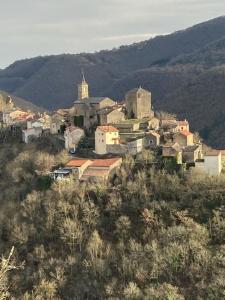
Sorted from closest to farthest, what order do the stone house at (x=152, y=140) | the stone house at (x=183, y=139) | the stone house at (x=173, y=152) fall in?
the stone house at (x=173, y=152), the stone house at (x=183, y=139), the stone house at (x=152, y=140)

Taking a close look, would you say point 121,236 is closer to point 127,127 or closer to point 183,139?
point 183,139

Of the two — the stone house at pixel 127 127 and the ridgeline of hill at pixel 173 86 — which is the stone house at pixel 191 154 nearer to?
the stone house at pixel 127 127

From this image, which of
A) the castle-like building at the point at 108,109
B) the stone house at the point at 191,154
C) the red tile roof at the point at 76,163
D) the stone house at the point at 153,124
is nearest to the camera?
the stone house at the point at 191,154

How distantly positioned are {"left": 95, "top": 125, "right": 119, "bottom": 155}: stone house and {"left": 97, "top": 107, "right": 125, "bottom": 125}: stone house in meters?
3.48

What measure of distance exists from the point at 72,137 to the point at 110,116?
3618mm

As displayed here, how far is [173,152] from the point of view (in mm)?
38469

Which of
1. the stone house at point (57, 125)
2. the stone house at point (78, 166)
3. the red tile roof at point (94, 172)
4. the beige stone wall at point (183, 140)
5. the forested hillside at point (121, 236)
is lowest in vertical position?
the forested hillside at point (121, 236)

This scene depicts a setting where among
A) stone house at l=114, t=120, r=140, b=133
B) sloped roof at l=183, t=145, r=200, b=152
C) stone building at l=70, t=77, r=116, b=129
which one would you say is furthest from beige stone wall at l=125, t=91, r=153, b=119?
sloped roof at l=183, t=145, r=200, b=152

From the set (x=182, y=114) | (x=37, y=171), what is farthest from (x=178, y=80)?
(x=37, y=171)

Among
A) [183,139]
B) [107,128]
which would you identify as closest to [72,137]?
[107,128]

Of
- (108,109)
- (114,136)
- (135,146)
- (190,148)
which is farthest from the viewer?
(108,109)

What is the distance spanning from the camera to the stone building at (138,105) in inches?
1895

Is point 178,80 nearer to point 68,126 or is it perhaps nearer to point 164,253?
point 68,126

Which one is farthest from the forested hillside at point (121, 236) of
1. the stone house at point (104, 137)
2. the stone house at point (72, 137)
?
the stone house at point (72, 137)
